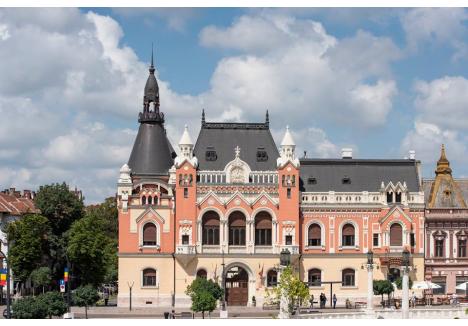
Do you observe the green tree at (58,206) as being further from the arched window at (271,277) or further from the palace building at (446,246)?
the palace building at (446,246)

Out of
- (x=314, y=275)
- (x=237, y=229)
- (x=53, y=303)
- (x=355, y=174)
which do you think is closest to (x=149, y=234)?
(x=237, y=229)

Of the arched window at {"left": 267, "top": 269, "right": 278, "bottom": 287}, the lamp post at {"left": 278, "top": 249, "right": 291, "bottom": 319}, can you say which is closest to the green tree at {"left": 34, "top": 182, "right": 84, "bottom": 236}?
the arched window at {"left": 267, "top": 269, "right": 278, "bottom": 287}

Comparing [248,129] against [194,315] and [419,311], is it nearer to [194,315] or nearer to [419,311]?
[194,315]

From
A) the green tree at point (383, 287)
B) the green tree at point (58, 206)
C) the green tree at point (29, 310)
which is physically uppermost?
the green tree at point (58, 206)

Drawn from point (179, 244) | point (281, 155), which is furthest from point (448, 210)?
point (179, 244)

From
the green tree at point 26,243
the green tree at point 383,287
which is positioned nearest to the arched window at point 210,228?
the green tree at point 383,287

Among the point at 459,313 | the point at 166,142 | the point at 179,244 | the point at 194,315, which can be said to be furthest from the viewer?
the point at 166,142

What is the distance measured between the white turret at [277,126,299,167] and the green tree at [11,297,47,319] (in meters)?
34.4

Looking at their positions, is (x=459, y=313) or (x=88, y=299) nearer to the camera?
(x=459, y=313)

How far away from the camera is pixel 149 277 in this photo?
93250 mm

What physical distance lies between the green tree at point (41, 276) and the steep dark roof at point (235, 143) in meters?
18.3

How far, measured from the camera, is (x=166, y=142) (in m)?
99.8

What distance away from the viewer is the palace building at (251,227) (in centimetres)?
9269

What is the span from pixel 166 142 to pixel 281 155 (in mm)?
11971
